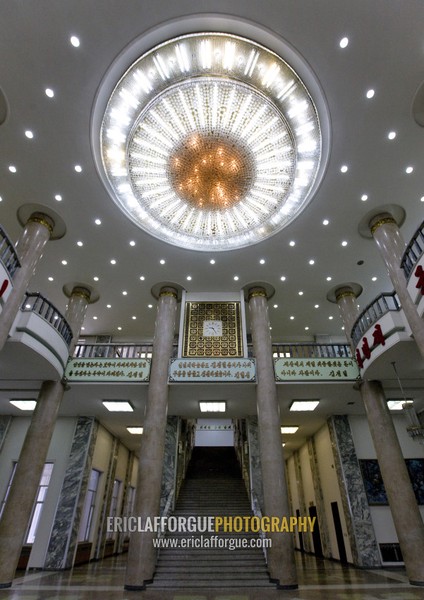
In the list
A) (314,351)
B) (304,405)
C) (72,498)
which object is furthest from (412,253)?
(72,498)

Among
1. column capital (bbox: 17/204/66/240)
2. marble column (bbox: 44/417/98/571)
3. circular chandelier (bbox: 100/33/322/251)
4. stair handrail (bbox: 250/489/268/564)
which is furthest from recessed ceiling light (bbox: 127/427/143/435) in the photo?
column capital (bbox: 17/204/66/240)

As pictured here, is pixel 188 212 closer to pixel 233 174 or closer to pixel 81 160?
pixel 233 174

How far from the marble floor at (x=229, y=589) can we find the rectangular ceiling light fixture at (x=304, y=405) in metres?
4.59

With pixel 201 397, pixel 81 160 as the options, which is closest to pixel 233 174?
pixel 81 160

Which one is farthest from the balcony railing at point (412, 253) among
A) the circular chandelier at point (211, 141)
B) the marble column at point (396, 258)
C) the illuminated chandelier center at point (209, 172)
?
the illuminated chandelier center at point (209, 172)

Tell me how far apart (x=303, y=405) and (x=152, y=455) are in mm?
5558

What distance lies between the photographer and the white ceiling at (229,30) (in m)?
6.27

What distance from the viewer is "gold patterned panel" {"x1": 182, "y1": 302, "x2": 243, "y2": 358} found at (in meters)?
12.3

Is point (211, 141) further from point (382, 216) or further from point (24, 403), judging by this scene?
point (24, 403)

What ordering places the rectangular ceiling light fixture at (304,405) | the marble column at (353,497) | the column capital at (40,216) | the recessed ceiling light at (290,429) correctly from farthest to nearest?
1. the recessed ceiling light at (290,429)
2. the rectangular ceiling light fixture at (304,405)
3. the marble column at (353,497)
4. the column capital at (40,216)

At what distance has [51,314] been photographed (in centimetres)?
1022

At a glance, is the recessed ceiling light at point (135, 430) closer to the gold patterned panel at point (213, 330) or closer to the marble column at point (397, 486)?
the gold patterned panel at point (213, 330)

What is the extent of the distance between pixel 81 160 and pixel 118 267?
4113 mm

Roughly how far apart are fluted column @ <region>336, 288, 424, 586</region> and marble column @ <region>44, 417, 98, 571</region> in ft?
31.2
